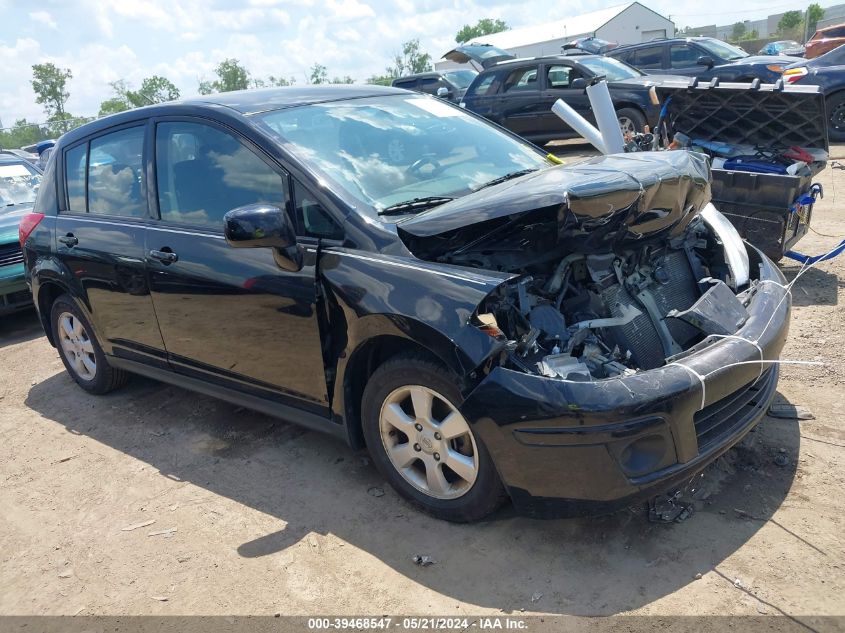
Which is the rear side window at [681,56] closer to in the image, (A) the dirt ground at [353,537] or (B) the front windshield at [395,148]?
(A) the dirt ground at [353,537]

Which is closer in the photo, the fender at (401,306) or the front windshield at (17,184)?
the fender at (401,306)

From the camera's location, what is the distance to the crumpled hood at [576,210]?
297 cm

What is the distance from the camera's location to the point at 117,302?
4477mm

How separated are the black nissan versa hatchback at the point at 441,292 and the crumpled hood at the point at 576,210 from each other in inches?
0.4

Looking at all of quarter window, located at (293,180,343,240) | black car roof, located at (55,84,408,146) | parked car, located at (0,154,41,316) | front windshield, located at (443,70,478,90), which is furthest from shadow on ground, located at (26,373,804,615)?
front windshield, located at (443,70,478,90)

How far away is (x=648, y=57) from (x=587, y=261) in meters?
13.7

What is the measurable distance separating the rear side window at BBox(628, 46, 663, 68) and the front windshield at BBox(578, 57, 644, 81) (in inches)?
81.7

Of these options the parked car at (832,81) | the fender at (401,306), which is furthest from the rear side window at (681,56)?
the fender at (401,306)

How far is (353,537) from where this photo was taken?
325 cm

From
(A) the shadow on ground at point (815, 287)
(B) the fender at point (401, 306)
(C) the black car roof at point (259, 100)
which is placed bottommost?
(A) the shadow on ground at point (815, 287)

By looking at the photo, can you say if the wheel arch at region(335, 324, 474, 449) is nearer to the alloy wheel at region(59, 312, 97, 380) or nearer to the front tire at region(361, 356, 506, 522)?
the front tire at region(361, 356, 506, 522)

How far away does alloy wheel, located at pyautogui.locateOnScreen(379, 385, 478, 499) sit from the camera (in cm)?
303

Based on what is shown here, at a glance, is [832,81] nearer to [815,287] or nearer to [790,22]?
[815,287]

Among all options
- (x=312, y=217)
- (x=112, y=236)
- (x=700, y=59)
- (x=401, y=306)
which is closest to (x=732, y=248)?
(x=401, y=306)
